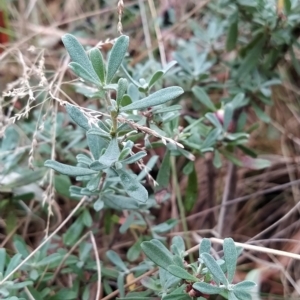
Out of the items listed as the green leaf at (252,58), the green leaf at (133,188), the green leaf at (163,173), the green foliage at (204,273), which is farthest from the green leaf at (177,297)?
the green leaf at (252,58)

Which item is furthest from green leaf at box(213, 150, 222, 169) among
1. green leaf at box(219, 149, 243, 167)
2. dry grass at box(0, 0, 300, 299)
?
dry grass at box(0, 0, 300, 299)

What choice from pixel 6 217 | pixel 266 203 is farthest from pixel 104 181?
pixel 266 203

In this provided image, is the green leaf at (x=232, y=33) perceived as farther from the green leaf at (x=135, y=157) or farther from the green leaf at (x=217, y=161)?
the green leaf at (x=135, y=157)

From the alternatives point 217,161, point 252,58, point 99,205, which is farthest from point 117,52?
point 252,58

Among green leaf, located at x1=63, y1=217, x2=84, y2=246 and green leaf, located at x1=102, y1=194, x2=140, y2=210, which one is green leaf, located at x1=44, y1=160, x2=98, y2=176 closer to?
green leaf, located at x1=102, y1=194, x2=140, y2=210

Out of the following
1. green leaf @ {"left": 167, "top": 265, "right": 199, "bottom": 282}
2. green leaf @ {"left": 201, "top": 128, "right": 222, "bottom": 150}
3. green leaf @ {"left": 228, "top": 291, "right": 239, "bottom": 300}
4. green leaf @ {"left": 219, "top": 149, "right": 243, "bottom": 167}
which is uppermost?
green leaf @ {"left": 201, "top": 128, "right": 222, "bottom": 150}

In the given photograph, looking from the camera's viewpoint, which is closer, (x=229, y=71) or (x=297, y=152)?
(x=229, y=71)

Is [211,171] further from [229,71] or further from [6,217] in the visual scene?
[6,217]
